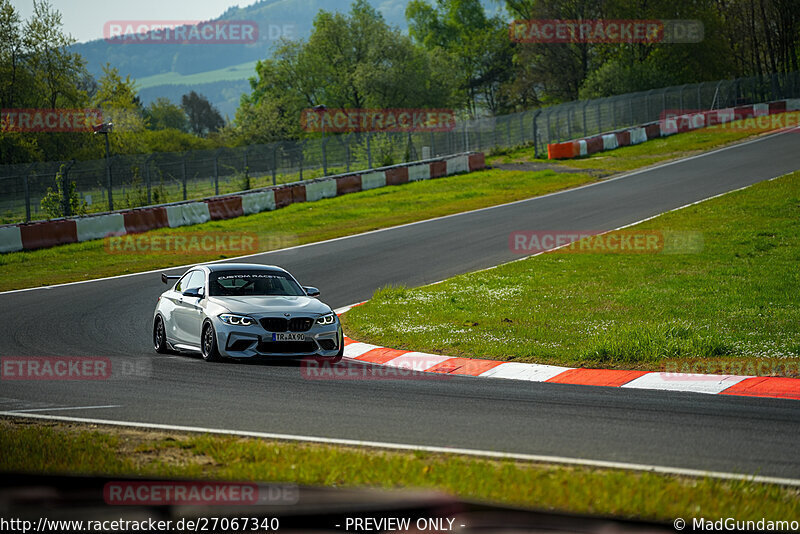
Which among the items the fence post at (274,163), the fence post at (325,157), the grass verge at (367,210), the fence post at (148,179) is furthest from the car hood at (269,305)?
the fence post at (325,157)

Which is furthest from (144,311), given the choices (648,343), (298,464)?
(298,464)

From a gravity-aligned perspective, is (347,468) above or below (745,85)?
below

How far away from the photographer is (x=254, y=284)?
12719 millimetres

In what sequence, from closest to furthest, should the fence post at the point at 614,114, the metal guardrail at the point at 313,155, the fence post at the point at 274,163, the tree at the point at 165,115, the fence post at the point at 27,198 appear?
the fence post at the point at 27,198
the metal guardrail at the point at 313,155
the fence post at the point at 274,163
the fence post at the point at 614,114
the tree at the point at 165,115

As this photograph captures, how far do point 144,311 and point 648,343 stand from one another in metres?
9.82

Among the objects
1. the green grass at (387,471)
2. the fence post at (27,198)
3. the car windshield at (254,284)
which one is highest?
the fence post at (27,198)

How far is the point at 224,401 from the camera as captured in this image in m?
8.59

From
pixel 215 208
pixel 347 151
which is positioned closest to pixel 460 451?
pixel 215 208

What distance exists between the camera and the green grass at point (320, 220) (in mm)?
22750

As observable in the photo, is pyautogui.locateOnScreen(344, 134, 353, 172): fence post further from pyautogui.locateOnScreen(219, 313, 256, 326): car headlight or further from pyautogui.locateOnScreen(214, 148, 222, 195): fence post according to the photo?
pyautogui.locateOnScreen(219, 313, 256, 326): car headlight

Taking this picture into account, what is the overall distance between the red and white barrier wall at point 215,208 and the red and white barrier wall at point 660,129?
4.54m

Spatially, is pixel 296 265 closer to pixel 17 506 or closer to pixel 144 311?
pixel 144 311

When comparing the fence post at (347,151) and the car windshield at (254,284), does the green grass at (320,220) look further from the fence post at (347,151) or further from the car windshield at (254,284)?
the car windshield at (254,284)

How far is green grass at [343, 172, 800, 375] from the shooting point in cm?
1070
